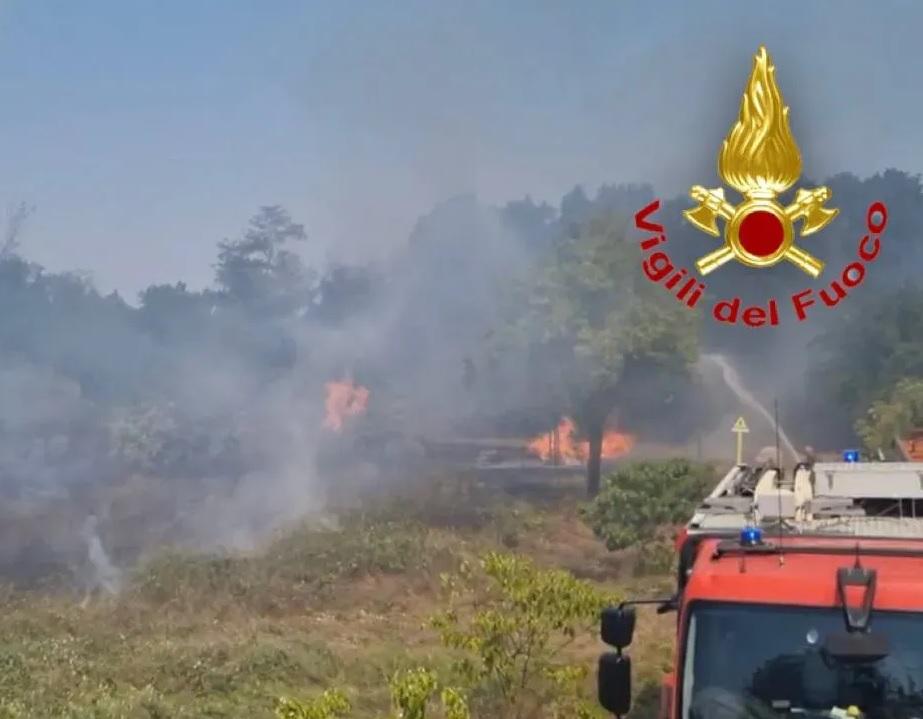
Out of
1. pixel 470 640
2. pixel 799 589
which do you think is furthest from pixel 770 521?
pixel 470 640

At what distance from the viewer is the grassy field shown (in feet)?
53.0

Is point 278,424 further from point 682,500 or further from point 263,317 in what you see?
point 682,500

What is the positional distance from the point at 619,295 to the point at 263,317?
14528 millimetres

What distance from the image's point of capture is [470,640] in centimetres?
1248

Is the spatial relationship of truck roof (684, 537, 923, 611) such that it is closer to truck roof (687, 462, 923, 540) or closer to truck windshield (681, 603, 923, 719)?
truck windshield (681, 603, 923, 719)

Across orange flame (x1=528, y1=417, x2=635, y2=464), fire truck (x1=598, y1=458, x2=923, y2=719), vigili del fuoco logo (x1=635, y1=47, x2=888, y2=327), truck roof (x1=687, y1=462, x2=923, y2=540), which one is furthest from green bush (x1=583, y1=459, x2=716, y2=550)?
fire truck (x1=598, y1=458, x2=923, y2=719)

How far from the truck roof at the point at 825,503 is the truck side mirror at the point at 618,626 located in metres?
1.57

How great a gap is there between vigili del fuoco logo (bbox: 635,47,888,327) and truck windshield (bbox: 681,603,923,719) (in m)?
18.0

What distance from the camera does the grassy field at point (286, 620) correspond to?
16.1m

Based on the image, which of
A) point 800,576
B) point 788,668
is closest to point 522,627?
point 800,576

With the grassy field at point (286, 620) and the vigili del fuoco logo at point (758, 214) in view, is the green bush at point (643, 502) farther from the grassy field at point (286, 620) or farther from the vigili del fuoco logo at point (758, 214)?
the vigili del fuoco logo at point (758, 214)

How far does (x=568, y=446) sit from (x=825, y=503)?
3136cm

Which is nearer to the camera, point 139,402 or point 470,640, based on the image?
point 470,640

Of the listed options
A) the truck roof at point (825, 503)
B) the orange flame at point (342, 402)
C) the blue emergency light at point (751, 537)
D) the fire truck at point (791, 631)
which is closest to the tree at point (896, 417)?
the orange flame at point (342, 402)
